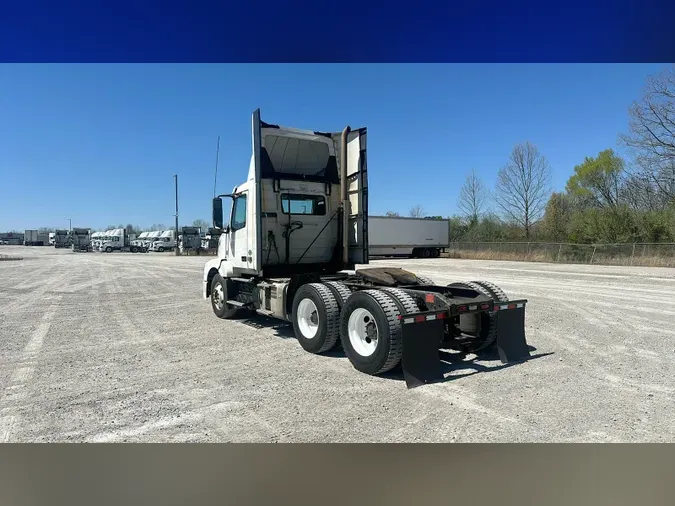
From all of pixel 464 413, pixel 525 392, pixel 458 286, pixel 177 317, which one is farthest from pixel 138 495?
pixel 177 317

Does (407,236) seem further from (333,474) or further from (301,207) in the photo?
(333,474)

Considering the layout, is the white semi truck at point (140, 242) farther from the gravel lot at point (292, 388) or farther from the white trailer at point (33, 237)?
the gravel lot at point (292, 388)

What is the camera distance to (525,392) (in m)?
5.30

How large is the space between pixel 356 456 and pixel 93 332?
6.54 meters

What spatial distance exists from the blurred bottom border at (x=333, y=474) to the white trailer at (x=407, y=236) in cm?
3409

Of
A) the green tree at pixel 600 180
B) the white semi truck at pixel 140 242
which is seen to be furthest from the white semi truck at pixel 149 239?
the green tree at pixel 600 180

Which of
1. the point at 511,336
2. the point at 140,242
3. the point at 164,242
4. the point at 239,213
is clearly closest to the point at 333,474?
the point at 511,336

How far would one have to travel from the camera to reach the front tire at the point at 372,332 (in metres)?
5.70

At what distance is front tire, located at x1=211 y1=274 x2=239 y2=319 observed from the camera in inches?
395

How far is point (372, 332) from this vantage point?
20.5 ft

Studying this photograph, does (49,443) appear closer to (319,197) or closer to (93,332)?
(93,332)

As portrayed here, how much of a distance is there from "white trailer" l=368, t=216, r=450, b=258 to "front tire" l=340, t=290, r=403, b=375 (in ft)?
104

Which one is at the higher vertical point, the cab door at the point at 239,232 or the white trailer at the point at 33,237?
the white trailer at the point at 33,237

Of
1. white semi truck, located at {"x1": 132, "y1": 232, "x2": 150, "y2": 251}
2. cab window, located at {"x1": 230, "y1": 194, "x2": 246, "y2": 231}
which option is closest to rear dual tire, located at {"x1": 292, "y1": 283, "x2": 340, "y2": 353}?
cab window, located at {"x1": 230, "y1": 194, "x2": 246, "y2": 231}
